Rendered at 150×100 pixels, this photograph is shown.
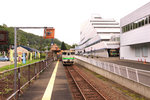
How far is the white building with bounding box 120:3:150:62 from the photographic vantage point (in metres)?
26.0

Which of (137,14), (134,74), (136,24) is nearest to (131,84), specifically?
(134,74)

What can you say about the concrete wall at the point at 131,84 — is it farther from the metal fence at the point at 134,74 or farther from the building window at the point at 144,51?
the building window at the point at 144,51

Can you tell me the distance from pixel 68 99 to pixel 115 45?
51.1 meters

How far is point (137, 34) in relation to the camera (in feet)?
94.3

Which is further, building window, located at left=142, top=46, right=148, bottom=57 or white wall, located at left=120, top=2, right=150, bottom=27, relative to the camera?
building window, located at left=142, top=46, right=148, bottom=57

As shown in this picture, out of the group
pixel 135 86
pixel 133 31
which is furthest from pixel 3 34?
pixel 133 31

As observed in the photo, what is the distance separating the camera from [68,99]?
749 centimetres

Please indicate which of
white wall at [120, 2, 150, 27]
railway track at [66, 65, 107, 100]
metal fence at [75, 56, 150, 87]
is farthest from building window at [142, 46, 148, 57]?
railway track at [66, 65, 107, 100]

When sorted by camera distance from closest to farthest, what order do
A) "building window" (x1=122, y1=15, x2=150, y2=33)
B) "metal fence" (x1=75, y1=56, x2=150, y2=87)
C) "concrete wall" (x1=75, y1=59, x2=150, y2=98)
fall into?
1. "metal fence" (x1=75, y1=56, x2=150, y2=87)
2. "concrete wall" (x1=75, y1=59, x2=150, y2=98)
3. "building window" (x1=122, y1=15, x2=150, y2=33)

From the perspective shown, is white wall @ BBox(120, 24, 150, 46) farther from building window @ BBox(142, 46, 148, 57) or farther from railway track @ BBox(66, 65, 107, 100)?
railway track @ BBox(66, 65, 107, 100)

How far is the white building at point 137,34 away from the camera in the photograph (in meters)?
26.0

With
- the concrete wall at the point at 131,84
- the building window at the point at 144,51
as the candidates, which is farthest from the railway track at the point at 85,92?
the building window at the point at 144,51

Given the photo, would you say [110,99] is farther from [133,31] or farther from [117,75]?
[133,31]

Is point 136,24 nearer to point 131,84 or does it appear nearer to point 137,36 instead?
point 137,36
